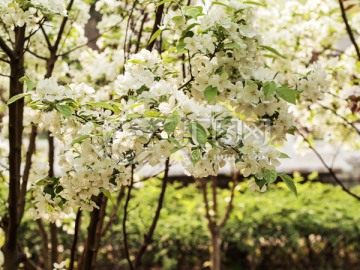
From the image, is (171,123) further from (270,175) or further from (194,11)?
(194,11)

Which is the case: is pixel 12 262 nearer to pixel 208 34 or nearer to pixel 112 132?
pixel 112 132

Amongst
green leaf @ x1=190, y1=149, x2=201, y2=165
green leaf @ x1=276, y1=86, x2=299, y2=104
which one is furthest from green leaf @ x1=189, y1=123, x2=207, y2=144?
green leaf @ x1=276, y1=86, x2=299, y2=104

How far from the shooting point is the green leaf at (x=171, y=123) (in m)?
1.90

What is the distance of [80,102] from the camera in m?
2.33

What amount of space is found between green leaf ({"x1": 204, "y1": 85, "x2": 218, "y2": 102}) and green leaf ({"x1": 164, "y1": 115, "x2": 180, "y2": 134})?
0.30 m

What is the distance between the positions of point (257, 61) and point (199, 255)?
4902 mm

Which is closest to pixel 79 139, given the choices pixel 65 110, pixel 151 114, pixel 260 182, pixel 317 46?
pixel 65 110

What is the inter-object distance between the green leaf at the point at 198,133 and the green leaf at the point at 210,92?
24cm

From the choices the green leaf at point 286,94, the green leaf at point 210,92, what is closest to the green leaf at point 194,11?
the green leaf at point 210,92

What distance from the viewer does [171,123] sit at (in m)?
1.91

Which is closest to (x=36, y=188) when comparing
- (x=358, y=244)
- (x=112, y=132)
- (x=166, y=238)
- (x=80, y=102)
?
(x=80, y=102)

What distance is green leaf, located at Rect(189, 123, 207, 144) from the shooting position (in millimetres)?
1959

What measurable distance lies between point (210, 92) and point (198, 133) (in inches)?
12.2

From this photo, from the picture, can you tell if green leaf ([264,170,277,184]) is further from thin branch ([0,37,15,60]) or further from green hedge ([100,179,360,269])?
green hedge ([100,179,360,269])
